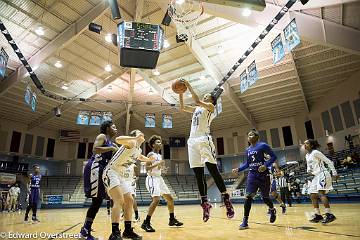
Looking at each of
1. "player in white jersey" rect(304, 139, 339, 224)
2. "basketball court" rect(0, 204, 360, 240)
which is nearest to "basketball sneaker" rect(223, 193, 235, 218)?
"basketball court" rect(0, 204, 360, 240)

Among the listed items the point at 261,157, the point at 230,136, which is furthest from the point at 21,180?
the point at 261,157

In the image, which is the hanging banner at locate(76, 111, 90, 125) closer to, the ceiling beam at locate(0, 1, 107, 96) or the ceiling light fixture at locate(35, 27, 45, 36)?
the ceiling beam at locate(0, 1, 107, 96)

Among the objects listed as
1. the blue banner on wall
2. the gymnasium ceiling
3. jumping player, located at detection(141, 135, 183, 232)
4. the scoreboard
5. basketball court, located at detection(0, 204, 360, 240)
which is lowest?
basketball court, located at detection(0, 204, 360, 240)

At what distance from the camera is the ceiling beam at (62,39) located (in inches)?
489

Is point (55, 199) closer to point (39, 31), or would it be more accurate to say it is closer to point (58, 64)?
point (58, 64)

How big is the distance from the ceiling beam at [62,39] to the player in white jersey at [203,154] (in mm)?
9841

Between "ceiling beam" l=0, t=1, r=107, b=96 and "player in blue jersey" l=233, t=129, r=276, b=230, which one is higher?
"ceiling beam" l=0, t=1, r=107, b=96

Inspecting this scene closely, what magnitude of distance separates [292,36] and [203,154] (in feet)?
25.4

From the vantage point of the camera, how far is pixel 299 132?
2473 cm

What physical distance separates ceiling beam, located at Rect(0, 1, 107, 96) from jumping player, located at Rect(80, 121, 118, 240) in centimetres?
983

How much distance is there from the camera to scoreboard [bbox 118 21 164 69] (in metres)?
8.47

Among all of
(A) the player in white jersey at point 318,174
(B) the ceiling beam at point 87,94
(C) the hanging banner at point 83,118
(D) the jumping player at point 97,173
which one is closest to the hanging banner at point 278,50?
(A) the player in white jersey at point 318,174

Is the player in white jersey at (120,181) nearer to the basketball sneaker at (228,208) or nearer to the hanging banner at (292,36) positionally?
the basketball sneaker at (228,208)

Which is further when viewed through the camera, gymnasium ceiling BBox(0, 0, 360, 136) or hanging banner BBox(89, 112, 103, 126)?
hanging banner BBox(89, 112, 103, 126)
